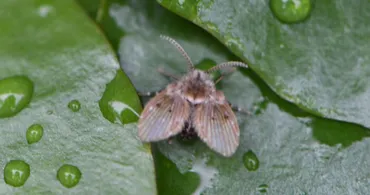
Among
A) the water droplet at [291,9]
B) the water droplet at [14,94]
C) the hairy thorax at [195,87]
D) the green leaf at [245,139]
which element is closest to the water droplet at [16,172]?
the water droplet at [14,94]

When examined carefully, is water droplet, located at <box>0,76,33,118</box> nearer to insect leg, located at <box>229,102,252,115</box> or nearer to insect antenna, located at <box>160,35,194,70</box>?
insect antenna, located at <box>160,35,194,70</box>

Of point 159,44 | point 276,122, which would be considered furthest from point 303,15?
point 159,44

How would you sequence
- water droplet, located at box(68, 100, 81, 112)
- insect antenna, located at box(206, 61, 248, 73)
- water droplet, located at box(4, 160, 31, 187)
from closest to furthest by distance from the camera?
1. water droplet, located at box(4, 160, 31, 187)
2. water droplet, located at box(68, 100, 81, 112)
3. insect antenna, located at box(206, 61, 248, 73)

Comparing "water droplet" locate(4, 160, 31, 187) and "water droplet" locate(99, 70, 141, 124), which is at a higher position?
"water droplet" locate(99, 70, 141, 124)

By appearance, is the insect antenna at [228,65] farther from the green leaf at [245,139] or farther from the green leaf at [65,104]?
the green leaf at [65,104]

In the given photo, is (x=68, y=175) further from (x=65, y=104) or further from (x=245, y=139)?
(x=245, y=139)

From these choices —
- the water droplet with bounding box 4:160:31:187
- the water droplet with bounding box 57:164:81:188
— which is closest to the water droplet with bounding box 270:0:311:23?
the water droplet with bounding box 57:164:81:188
